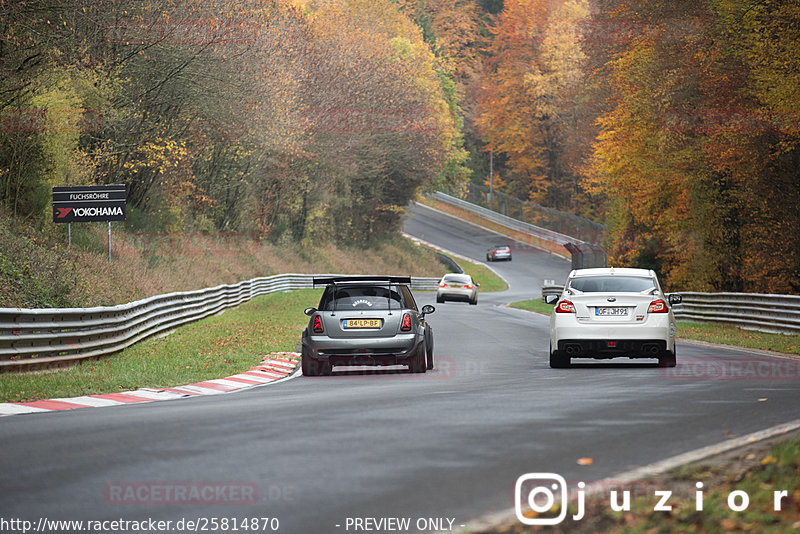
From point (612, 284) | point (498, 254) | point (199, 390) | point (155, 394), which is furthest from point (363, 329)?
point (498, 254)

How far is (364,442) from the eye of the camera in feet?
28.7

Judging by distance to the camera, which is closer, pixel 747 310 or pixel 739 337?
pixel 739 337

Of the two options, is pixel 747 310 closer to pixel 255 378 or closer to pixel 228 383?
pixel 255 378

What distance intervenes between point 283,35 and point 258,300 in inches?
499

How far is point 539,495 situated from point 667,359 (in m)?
11.0

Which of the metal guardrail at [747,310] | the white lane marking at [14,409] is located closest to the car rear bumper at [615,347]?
the white lane marking at [14,409]

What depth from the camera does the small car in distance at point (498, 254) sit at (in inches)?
3398

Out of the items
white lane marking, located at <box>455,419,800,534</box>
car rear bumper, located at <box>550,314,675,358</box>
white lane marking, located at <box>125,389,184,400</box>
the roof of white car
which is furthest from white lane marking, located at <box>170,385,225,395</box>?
white lane marking, located at <box>455,419,800,534</box>

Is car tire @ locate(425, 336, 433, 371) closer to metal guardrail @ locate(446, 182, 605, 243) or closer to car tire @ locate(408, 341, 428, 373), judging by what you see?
car tire @ locate(408, 341, 428, 373)

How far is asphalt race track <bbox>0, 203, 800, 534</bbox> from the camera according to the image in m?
6.65

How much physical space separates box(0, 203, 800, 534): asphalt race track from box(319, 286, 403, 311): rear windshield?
1634 millimetres

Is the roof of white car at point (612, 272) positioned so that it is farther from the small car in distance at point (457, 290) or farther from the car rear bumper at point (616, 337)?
the small car in distance at point (457, 290)

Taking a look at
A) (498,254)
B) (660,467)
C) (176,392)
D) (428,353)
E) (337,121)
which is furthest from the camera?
(498,254)

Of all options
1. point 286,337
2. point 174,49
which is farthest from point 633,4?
point 286,337
